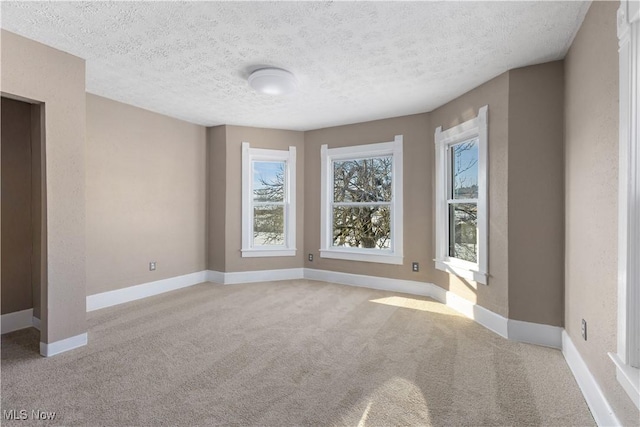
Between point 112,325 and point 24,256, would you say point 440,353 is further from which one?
point 24,256

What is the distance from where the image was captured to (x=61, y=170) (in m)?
2.64

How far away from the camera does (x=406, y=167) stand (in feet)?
14.9

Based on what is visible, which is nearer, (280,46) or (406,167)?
(280,46)

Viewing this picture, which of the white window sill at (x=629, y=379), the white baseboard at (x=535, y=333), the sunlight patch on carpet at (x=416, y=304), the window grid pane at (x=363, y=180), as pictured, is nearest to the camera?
the white window sill at (x=629, y=379)

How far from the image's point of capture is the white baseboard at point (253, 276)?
5027 millimetres

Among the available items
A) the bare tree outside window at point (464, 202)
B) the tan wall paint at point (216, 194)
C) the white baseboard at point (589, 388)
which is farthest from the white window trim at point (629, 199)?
the tan wall paint at point (216, 194)

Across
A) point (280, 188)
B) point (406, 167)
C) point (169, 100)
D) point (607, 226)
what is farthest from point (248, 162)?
point (607, 226)

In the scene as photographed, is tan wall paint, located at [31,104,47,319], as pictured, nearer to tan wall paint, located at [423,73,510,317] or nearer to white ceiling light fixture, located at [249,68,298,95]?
white ceiling light fixture, located at [249,68,298,95]

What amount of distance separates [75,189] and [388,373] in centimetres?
295

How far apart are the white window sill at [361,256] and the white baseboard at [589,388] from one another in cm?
225

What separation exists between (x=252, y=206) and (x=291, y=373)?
332 centimetres

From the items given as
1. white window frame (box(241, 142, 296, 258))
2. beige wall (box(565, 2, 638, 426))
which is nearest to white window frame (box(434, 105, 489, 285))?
beige wall (box(565, 2, 638, 426))

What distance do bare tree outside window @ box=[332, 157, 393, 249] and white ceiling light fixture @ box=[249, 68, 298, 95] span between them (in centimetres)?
207

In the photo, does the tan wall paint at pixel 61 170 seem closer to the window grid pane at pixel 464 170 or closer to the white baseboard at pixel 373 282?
the white baseboard at pixel 373 282
